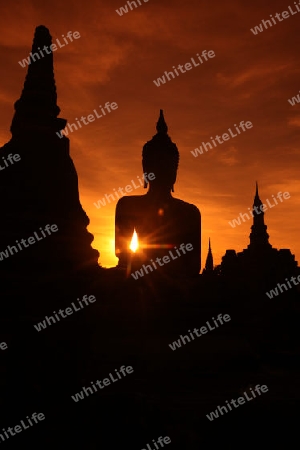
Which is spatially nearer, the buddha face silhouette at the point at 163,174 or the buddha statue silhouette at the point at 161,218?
the buddha statue silhouette at the point at 161,218

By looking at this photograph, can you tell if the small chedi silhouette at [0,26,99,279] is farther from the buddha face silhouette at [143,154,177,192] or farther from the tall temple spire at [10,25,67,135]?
the buddha face silhouette at [143,154,177,192]

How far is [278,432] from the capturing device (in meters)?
7.93

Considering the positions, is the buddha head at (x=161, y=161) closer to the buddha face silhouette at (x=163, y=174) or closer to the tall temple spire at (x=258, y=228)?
the buddha face silhouette at (x=163, y=174)

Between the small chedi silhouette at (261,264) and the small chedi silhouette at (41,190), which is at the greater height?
the small chedi silhouette at (41,190)

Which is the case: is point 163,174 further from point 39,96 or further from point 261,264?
point 39,96

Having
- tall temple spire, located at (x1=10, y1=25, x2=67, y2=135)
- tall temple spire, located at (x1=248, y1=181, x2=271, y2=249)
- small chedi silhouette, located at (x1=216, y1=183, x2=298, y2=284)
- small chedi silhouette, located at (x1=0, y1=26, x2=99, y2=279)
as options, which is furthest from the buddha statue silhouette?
tall temple spire, located at (x1=248, y1=181, x2=271, y2=249)

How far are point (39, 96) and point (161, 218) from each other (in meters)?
8.47

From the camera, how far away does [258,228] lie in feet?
91.5

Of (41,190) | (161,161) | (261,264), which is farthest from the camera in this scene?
(261,264)

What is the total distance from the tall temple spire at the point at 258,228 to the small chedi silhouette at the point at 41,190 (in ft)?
62.6

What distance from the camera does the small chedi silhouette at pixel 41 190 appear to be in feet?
27.5

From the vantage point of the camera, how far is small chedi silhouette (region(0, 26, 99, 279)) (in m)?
8.37

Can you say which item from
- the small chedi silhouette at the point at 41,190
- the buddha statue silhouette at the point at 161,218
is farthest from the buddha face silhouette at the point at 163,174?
the small chedi silhouette at the point at 41,190

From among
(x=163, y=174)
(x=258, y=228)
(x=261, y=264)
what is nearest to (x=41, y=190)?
(x=163, y=174)
